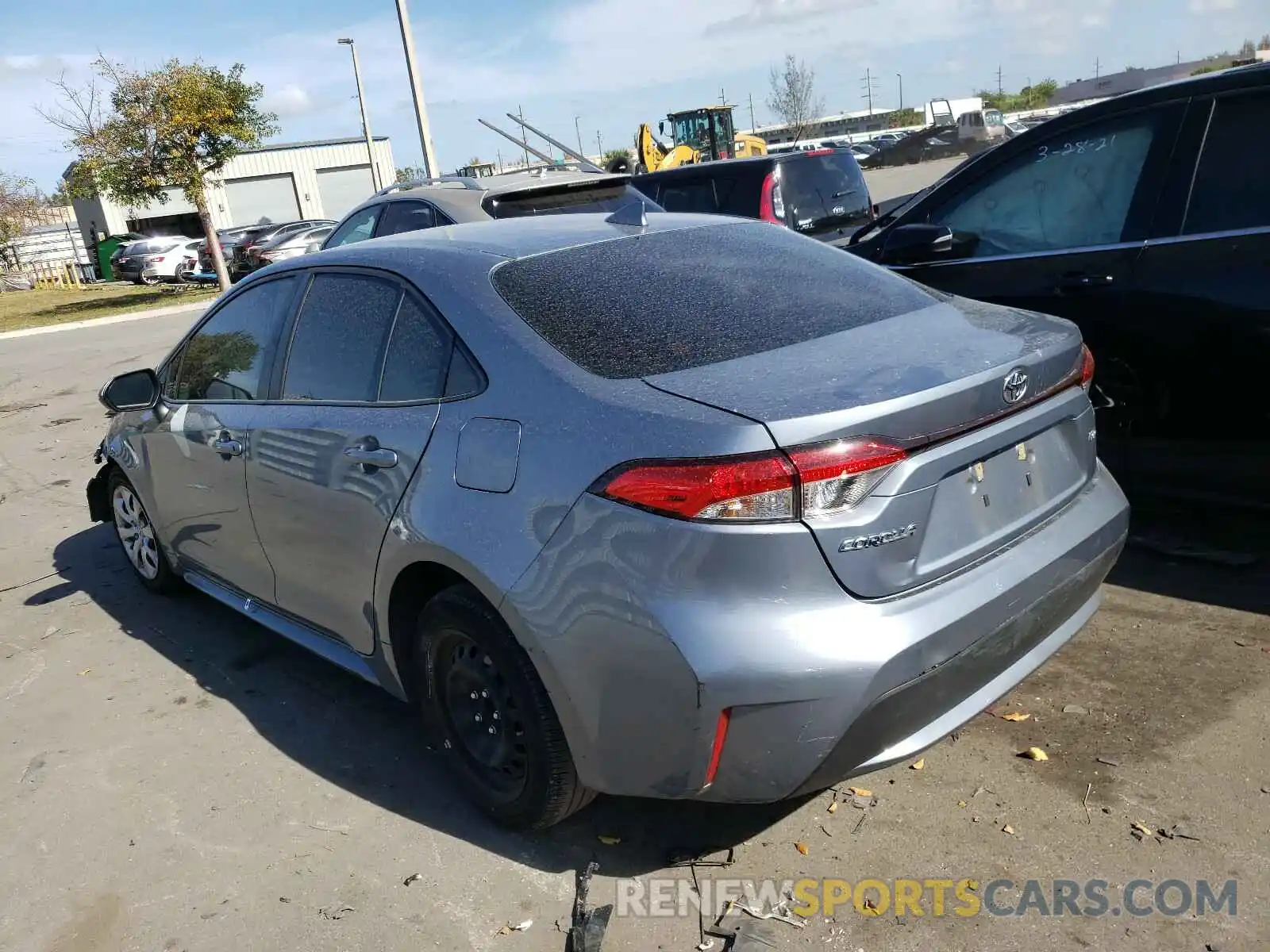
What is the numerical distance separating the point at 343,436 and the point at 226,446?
919mm

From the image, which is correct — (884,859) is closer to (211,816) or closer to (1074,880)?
(1074,880)

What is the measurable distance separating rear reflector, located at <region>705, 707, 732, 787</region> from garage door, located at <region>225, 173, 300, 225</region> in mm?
53447

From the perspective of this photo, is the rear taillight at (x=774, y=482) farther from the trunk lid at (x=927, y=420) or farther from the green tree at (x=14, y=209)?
the green tree at (x=14, y=209)

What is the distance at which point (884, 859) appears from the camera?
280cm

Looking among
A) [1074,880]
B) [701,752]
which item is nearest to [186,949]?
[701,752]

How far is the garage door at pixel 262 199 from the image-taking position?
51.5m

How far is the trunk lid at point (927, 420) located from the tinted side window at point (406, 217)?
6.64m

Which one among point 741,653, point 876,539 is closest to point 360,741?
point 741,653

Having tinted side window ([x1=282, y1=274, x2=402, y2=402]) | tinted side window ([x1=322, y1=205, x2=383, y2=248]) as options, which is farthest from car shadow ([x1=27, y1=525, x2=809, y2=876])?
tinted side window ([x1=322, y1=205, x2=383, y2=248])

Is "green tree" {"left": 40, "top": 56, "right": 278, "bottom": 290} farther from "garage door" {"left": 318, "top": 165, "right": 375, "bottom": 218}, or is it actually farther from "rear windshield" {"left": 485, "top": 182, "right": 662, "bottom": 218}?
"garage door" {"left": 318, "top": 165, "right": 375, "bottom": 218}

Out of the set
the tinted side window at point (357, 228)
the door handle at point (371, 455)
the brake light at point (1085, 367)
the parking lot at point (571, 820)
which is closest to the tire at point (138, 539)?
the parking lot at point (571, 820)

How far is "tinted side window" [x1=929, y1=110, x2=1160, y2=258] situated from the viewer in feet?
13.9

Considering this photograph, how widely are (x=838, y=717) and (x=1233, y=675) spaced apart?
1.90 m

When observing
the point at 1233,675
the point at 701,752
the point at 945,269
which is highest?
the point at 945,269
